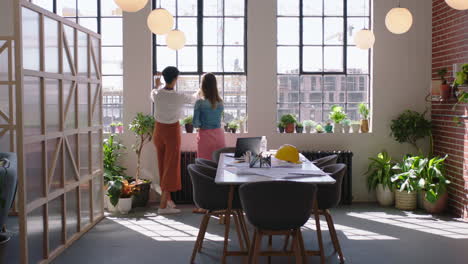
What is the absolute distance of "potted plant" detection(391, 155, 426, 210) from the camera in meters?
7.52

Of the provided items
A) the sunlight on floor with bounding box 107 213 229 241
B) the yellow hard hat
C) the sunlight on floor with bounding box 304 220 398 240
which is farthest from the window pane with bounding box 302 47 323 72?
the yellow hard hat

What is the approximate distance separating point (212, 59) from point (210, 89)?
165cm

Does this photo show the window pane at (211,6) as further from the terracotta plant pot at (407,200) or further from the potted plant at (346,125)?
the terracotta plant pot at (407,200)

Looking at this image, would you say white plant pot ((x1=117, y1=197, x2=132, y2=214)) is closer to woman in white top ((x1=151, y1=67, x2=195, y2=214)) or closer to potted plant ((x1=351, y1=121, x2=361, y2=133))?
woman in white top ((x1=151, y1=67, x2=195, y2=214))

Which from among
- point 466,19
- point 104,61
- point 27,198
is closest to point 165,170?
point 104,61

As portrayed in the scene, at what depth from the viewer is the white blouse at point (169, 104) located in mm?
7387

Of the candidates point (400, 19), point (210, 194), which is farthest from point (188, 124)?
point (400, 19)

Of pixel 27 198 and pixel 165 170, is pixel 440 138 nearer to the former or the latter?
pixel 165 170

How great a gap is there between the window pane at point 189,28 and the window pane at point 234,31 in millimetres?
501

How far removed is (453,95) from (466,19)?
104 centimetres

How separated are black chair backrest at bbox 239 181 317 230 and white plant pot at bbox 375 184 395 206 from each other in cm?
405

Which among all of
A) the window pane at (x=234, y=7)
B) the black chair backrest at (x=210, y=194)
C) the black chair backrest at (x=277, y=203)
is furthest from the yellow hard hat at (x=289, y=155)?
the window pane at (x=234, y=7)

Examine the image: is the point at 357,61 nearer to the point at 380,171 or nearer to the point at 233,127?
the point at 380,171

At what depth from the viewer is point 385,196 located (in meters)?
7.96
